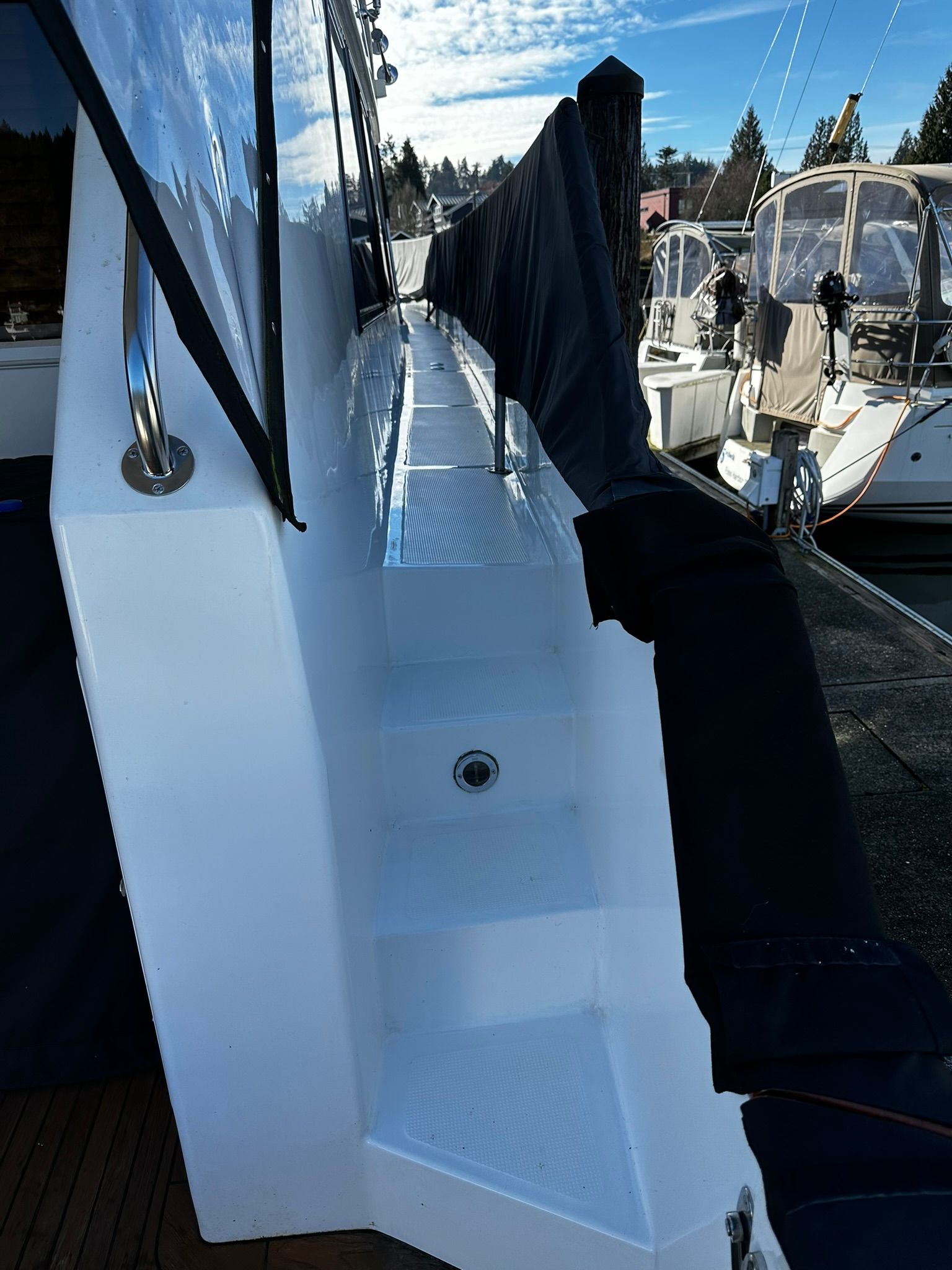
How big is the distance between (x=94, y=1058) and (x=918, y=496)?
340 inches

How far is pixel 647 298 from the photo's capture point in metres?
16.0

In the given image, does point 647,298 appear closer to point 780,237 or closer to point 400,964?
point 780,237

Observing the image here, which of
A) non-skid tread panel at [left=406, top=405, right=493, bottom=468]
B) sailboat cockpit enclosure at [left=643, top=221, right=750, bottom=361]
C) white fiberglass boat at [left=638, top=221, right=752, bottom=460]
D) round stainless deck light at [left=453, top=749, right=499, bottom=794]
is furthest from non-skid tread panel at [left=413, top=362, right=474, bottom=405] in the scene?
sailboat cockpit enclosure at [left=643, top=221, right=750, bottom=361]

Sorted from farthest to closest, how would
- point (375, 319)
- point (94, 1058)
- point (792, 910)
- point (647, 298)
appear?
point (647, 298) < point (375, 319) < point (94, 1058) < point (792, 910)

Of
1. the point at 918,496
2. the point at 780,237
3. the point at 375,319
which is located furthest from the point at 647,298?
the point at 375,319

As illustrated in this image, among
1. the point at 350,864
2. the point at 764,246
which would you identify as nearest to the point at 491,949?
the point at 350,864

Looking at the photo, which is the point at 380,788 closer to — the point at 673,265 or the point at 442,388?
the point at 442,388

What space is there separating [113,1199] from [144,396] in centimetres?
144

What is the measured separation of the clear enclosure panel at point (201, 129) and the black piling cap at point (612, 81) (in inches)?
47.3

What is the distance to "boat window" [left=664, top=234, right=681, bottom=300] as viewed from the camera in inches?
525

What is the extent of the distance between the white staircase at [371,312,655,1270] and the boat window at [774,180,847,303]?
859cm

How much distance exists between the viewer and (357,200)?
3260mm

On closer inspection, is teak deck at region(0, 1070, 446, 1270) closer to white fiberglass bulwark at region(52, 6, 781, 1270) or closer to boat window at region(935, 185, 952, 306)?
white fiberglass bulwark at region(52, 6, 781, 1270)

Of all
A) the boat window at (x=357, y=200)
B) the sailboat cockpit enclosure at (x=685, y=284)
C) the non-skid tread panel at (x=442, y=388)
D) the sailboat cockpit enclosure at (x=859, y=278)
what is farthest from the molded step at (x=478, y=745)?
the sailboat cockpit enclosure at (x=685, y=284)
